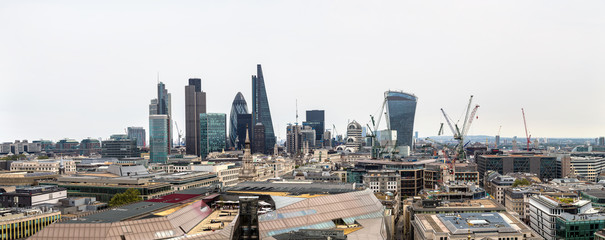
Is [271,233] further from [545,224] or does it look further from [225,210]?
[545,224]

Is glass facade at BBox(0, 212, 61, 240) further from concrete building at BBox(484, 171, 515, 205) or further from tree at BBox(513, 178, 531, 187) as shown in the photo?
tree at BBox(513, 178, 531, 187)

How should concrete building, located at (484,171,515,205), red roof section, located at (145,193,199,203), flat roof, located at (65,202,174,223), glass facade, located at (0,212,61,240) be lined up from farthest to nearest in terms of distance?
concrete building, located at (484,171,515,205)
red roof section, located at (145,193,199,203)
glass facade, located at (0,212,61,240)
flat roof, located at (65,202,174,223)

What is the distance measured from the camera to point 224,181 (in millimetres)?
192875

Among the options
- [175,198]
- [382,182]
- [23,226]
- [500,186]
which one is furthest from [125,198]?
[500,186]

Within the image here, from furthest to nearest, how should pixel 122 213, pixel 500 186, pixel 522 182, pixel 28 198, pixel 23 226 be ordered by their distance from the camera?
pixel 522 182, pixel 500 186, pixel 28 198, pixel 23 226, pixel 122 213

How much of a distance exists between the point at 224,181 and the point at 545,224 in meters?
122

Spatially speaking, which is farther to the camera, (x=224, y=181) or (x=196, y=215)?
(x=224, y=181)

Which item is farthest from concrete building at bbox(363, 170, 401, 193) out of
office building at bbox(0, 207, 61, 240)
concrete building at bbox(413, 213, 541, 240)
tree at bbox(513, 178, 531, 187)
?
office building at bbox(0, 207, 61, 240)

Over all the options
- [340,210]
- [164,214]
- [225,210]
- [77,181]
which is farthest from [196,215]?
[77,181]

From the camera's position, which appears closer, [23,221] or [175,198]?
[23,221]

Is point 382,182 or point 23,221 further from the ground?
point 23,221

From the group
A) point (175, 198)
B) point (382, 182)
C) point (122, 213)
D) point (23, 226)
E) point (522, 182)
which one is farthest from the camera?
point (522, 182)

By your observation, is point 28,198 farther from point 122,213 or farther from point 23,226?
point 122,213

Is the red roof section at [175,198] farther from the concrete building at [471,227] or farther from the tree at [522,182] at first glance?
the tree at [522,182]
